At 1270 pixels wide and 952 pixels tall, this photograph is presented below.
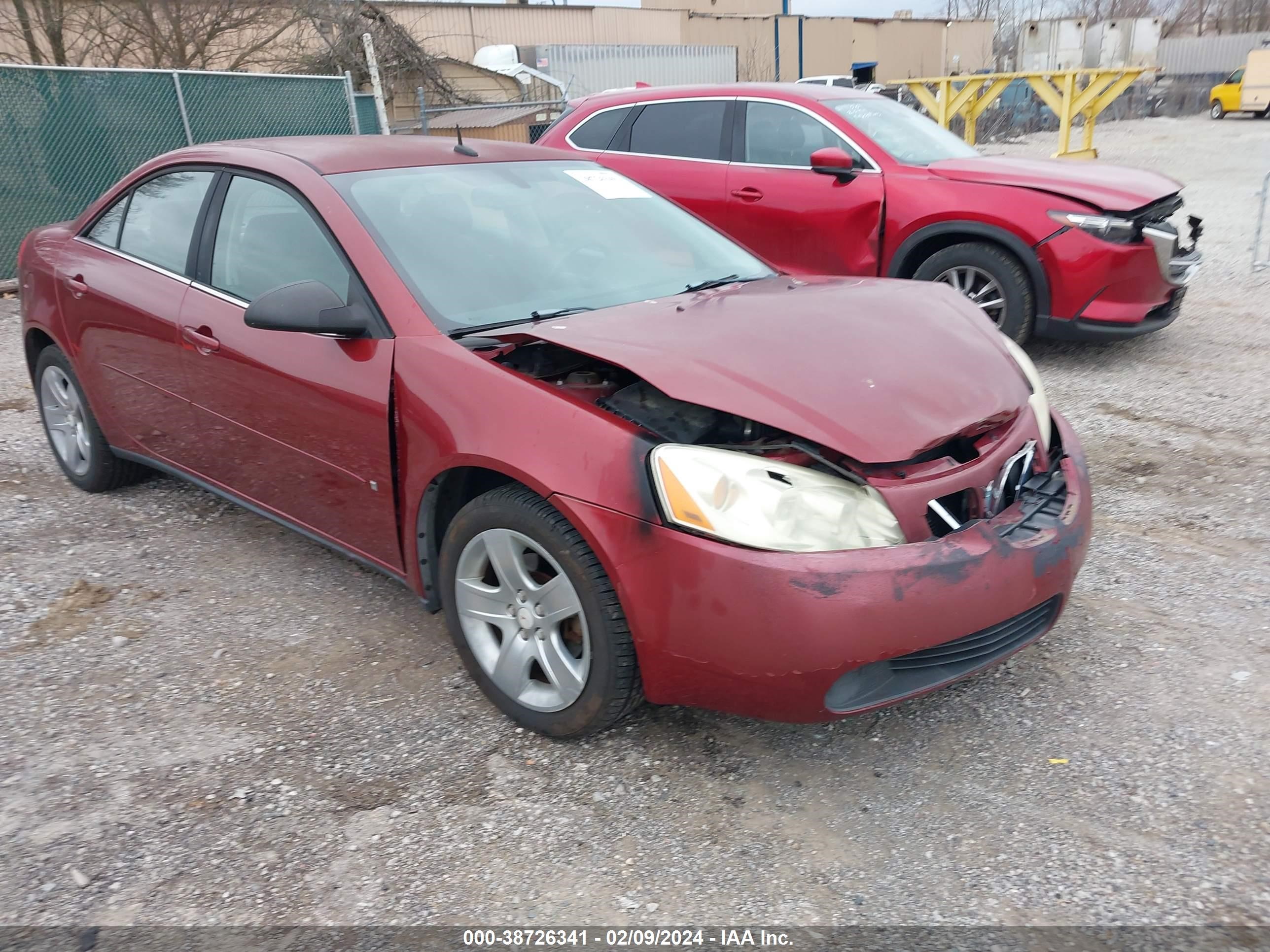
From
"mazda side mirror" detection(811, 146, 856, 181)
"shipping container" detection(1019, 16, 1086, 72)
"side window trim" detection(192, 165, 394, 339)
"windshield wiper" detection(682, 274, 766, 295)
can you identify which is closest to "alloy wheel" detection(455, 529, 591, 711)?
"side window trim" detection(192, 165, 394, 339)

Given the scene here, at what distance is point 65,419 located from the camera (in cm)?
467

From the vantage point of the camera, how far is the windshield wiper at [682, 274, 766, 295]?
3389 millimetres

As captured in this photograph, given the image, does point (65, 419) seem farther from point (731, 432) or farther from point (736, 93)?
point (736, 93)

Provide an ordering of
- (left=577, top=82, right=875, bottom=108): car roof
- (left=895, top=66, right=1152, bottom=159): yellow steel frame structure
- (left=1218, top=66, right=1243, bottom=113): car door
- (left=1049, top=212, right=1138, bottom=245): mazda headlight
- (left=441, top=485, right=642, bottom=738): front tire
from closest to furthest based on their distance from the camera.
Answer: (left=441, top=485, right=642, bottom=738): front tire → (left=1049, top=212, right=1138, bottom=245): mazda headlight → (left=577, top=82, right=875, bottom=108): car roof → (left=895, top=66, right=1152, bottom=159): yellow steel frame structure → (left=1218, top=66, right=1243, bottom=113): car door

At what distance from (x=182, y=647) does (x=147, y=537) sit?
1.09m

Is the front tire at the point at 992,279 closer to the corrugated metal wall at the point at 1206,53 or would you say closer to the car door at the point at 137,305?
the car door at the point at 137,305

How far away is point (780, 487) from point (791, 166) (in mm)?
4910

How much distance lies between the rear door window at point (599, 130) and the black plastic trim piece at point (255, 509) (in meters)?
4.47

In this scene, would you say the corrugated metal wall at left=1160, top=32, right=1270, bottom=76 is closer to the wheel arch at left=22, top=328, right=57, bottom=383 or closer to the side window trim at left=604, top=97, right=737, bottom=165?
the side window trim at left=604, top=97, right=737, bottom=165

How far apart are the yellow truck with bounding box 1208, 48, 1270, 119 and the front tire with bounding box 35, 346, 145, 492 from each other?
36881 millimetres

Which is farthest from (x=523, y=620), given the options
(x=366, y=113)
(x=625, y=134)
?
(x=366, y=113)

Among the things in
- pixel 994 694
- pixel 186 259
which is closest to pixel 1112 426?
pixel 994 694

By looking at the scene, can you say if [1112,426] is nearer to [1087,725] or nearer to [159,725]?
[1087,725]

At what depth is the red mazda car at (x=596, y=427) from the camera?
2.32m
